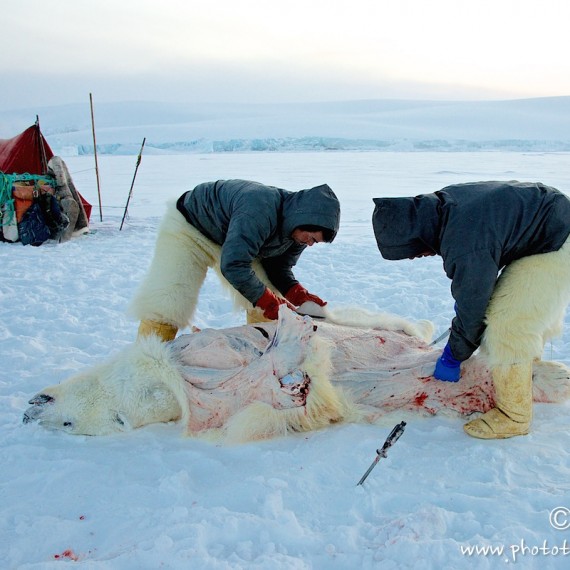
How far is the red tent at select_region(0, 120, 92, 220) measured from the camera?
8.20 metres

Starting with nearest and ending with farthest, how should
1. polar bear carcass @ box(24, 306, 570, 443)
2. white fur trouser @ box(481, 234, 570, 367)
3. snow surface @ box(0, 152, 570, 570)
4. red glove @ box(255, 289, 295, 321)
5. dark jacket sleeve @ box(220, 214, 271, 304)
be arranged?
1. snow surface @ box(0, 152, 570, 570)
2. white fur trouser @ box(481, 234, 570, 367)
3. polar bear carcass @ box(24, 306, 570, 443)
4. dark jacket sleeve @ box(220, 214, 271, 304)
5. red glove @ box(255, 289, 295, 321)

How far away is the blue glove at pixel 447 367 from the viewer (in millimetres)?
2898

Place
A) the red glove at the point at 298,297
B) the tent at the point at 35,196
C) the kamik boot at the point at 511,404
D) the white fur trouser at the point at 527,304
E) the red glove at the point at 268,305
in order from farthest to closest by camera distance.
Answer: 1. the tent at the point at 35,196
2. the red glove at the point at 298,297
3. the red glove at the point at 268,305
4. the kamik boot at the point at 511,404
5. the white fur trouser at the point at 527,304

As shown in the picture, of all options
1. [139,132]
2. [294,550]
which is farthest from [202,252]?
[139,132]

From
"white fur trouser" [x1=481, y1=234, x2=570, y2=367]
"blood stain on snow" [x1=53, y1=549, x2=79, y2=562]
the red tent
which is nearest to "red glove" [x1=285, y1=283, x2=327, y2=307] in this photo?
"white fur trouser" [x1=481, y1=234, x2=570, y2=367]

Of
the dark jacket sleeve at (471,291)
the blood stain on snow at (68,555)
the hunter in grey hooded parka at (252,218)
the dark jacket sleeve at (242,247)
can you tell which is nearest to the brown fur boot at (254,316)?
the hunter in grey hooded parka at (252,218)

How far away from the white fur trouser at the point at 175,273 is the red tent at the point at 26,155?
5.52 m

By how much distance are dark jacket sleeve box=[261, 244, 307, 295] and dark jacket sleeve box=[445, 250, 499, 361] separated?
1364mm

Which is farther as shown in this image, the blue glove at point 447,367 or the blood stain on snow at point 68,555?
the blue glove at point 447,367

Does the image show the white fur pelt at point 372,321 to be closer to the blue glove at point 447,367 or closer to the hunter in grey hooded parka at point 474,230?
the blue glove at point 447,367

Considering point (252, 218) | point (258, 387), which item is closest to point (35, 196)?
point (252, 218)

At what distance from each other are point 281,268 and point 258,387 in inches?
45.4

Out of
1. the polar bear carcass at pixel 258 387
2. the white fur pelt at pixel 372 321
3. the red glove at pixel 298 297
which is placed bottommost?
the polar bear carcass at pixel 258 387

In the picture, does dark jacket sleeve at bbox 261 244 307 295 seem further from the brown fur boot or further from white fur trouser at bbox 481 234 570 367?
white fur trouser at bbox 481 234 570 367
